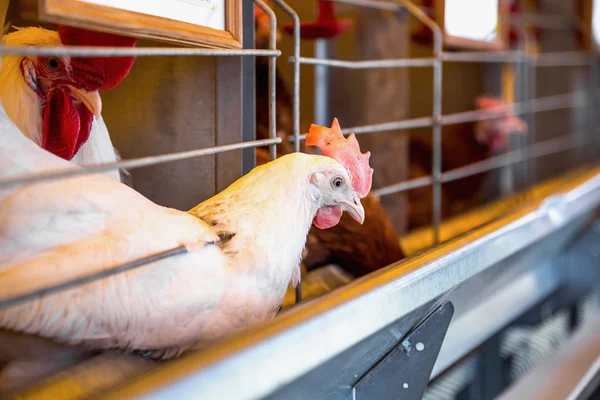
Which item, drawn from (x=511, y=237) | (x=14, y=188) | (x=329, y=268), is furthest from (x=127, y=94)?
(x=511, y=237)

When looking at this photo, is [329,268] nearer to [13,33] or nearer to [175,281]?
[175,281]

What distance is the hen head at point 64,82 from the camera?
28.5 inches

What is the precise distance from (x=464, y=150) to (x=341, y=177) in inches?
77.7

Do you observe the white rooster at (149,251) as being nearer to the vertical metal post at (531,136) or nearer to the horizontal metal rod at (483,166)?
the horizontal metal rod at (483,166)

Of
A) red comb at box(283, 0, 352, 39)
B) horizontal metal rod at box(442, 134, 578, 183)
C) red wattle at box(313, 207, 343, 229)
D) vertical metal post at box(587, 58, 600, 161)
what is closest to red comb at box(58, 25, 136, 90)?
red wattle at box(313, 207, 343, 229)

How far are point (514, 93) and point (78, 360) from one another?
2595 mm

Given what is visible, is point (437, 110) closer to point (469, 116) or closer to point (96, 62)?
point (469, 116)

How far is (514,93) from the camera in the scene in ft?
9.40

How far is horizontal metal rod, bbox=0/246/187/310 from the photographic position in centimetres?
54

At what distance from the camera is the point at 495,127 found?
2.64m

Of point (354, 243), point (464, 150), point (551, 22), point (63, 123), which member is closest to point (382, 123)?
point (354, 243)

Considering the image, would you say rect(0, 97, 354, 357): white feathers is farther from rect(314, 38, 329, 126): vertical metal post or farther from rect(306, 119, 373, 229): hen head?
→ rect(314, 38, 329, 126): vertical metal post

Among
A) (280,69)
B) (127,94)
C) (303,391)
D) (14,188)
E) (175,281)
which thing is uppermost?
(280,69)

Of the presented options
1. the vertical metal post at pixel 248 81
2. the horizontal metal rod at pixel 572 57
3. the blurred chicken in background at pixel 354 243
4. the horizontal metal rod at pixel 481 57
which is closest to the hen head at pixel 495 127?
the horizontal metal rod at pixel 481 57
